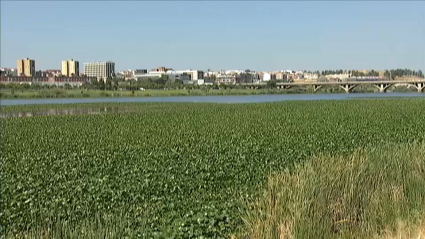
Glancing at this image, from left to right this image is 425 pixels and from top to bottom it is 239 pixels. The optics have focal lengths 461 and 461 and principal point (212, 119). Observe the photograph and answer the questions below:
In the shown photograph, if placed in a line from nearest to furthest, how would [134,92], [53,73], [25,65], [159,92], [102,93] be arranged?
[25,65], [102,93], [134,92], [159,92], [53,73]

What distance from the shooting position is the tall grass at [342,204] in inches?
307

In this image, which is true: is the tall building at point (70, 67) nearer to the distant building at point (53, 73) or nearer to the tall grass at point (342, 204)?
the distant building at point (53, 73)

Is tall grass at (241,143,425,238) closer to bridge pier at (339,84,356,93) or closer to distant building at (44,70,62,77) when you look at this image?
bridge pier at (339,84,356,93)

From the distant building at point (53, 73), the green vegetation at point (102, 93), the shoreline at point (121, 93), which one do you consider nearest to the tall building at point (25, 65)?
the shoreline at point (121, 93)

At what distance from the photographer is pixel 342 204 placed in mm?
9086

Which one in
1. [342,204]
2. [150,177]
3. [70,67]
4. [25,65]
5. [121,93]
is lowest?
[150,177]

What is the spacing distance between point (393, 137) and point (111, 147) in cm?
1484

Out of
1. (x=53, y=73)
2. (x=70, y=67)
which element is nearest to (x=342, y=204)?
(x=70, y=67)

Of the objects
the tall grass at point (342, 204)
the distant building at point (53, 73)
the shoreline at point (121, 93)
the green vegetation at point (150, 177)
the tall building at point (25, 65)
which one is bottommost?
the green vegetation at point (150, 177)

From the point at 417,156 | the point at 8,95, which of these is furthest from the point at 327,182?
the point at 8,95

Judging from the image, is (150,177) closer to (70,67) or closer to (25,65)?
(25,65)

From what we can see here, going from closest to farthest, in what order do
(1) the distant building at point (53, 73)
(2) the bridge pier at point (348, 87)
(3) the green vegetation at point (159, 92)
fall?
(3) the green vegetation at point (159, 92) < (1) the distant building at point (53, 73) < (2) the bridge pier at point (348, 87)

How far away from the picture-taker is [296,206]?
8.09m

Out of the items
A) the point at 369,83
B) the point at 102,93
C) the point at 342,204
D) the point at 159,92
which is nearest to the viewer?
the point at 342,204
